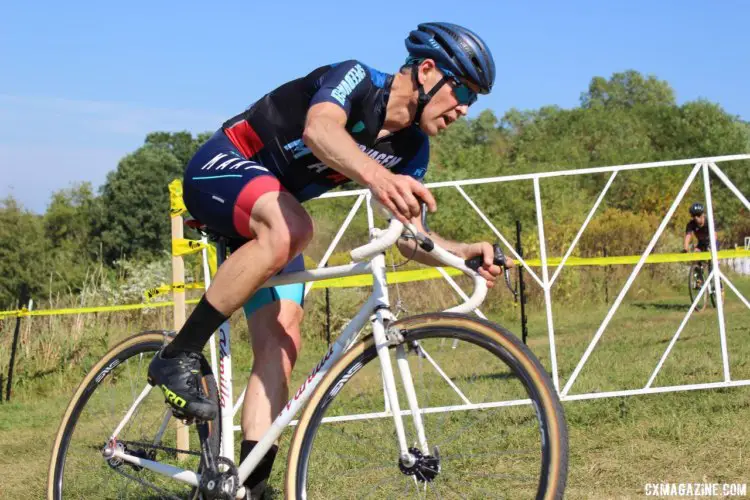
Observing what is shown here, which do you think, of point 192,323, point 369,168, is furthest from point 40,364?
point 369,168

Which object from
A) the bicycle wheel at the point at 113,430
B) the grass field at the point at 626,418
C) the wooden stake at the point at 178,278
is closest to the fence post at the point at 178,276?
the wooden stake at the point at 178,278

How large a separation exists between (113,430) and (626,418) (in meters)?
3.72

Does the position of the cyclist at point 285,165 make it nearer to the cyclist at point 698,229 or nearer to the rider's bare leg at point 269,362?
the rider's bare leg at point 269,362

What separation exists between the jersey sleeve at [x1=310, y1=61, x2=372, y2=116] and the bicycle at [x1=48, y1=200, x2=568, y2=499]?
0.47m

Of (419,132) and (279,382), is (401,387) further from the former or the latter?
(419,132)

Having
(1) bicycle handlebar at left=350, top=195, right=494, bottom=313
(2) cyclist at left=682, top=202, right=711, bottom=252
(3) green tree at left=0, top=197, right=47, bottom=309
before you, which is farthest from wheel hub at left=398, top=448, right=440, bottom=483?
(3) green tree at left=0, top=197, right=47, bottom=309

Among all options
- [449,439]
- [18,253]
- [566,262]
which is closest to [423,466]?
[449,439]

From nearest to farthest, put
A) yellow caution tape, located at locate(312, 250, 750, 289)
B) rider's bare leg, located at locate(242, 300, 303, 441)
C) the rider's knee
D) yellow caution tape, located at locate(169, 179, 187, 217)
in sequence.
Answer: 1. the rider's knee
2. rider's bare leg, located at locate(242, 300, 303, 441)
3. yellow caution tape, located at locate(169, 179, 187, 217)
4. yellow caution tape, located at locate(312, 250, 750, 289)

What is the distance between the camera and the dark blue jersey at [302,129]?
325 centimetres

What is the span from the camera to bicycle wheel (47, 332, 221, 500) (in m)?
3.88

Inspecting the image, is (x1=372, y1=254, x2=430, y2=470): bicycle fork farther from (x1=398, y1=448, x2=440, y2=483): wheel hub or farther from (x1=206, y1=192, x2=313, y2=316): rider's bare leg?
(x1=206, y1=192, x2=313, y2=316): rider's bare leg

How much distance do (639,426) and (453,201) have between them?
2266 cm

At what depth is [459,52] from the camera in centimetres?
Answer: 319

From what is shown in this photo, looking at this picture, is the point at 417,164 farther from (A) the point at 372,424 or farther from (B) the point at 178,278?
(B) the point at 178,278
